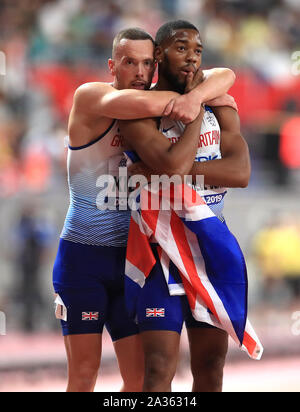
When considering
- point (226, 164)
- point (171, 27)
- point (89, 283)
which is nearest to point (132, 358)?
point (89, 283)

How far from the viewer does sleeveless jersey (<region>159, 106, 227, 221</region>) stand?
3.71 m

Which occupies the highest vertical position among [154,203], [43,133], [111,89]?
[43,133]

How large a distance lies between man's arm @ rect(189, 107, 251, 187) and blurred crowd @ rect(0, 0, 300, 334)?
5704 millimetres

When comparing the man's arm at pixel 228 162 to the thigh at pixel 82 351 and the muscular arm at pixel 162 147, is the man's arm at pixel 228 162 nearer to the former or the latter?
the muscular arm at pixel 162 147

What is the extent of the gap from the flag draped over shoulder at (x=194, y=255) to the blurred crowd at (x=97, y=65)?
5.64 meters

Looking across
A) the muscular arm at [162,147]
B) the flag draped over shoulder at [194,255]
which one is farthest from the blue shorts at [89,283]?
the muscular arm at [162,147]

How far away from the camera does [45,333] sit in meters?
9.14

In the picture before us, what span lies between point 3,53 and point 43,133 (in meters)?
1.12

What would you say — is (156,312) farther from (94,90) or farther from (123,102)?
(94,90)

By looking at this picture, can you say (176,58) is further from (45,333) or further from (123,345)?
(45,333)

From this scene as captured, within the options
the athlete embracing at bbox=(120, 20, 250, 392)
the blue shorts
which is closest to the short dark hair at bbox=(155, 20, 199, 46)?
the athlete embracing at bbox=(120, 20, 250, 392)
